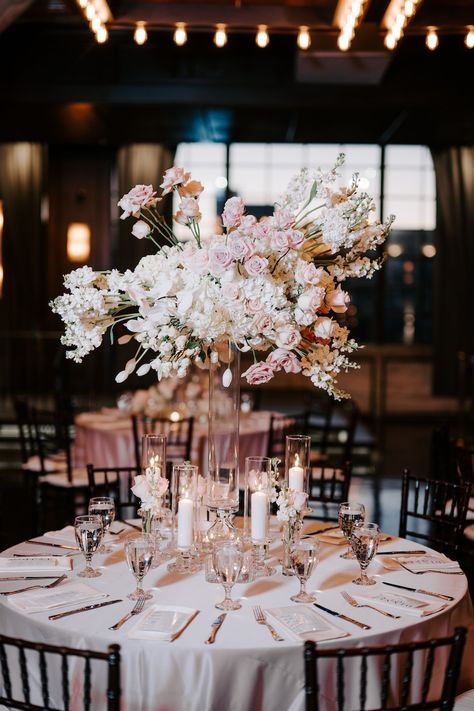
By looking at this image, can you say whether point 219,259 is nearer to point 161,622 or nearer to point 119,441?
point 161,622

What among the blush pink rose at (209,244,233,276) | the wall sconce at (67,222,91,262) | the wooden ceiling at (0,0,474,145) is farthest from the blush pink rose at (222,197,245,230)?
the wall sconce at (67,222,91,262)

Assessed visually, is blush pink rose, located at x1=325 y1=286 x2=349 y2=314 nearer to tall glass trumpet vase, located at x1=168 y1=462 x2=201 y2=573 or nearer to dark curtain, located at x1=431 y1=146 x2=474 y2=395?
tall glass trumpet vase, located at x1=168 y1=462 x2=201 y2=573

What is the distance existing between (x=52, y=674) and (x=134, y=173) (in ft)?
30.3

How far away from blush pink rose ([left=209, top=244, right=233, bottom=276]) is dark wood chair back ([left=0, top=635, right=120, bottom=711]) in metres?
1.18

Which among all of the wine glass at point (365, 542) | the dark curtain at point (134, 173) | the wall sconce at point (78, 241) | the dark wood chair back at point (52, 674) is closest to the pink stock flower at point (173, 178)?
the wine glass at point (365, 542)

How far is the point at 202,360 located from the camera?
9.47ft

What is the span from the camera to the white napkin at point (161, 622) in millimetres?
2123

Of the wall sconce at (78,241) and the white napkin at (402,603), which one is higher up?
the wall sconce at (78,241)

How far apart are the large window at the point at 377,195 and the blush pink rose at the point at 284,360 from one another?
854 centimetres

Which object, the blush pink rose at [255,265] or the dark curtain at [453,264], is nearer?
the blush pink rose at [255,265]

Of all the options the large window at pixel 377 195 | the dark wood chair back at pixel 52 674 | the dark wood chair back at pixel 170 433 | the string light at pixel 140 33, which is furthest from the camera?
the large window at pixel 377 195

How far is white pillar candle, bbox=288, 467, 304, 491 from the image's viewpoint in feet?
9.46

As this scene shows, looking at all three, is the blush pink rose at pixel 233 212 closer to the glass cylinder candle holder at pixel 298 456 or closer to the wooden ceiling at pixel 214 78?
the glass cylinder candle holder at pixel 298 456

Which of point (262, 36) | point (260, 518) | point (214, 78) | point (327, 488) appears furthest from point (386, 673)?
point (214, 78)
